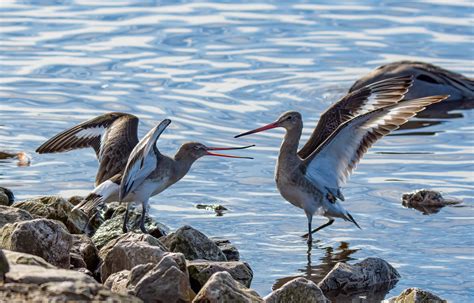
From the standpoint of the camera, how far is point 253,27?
65.4 ft

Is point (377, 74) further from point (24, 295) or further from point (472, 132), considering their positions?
point (24, 295)

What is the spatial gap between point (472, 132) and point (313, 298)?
7.16 metres

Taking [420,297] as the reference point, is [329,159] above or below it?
Answer: above

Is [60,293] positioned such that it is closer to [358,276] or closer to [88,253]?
[88,253]

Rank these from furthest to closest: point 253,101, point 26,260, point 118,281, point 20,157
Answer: point 253,101 < point 20,157 < point 118,281 < point 26,260

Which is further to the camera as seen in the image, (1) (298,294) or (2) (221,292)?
(1) (298,294)

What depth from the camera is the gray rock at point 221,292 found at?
8.37m

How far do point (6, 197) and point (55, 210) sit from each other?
0.86 meters

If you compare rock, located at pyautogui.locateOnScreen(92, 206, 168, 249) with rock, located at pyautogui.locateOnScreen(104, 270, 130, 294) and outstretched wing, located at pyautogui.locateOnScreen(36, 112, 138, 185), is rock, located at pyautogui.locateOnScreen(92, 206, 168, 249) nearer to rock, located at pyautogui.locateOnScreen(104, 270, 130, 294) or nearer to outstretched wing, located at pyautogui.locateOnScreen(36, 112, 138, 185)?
outstretched wing, located at pyautogui.locateOnScreen(36, 112, 138, 185)

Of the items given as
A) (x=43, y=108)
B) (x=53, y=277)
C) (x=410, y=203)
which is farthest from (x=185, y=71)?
(x=53, y=277)

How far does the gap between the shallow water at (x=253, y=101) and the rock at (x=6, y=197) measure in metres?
0.33

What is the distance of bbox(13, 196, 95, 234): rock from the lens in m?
11.1

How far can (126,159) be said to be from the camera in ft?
38.4

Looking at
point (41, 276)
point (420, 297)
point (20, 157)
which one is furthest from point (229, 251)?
point (20, 157)
